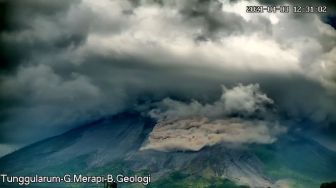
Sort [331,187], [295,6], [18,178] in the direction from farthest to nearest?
[331,187], [295,6], [18,178]

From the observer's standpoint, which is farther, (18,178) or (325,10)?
(325,10)

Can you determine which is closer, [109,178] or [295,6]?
[109,178]

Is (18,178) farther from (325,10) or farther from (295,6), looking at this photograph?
(325,10)

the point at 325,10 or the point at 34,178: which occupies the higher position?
the point at 325,10

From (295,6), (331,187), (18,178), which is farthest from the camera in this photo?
(331,187)

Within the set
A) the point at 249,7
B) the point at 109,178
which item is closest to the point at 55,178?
the point at 109,178

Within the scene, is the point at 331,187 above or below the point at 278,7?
below

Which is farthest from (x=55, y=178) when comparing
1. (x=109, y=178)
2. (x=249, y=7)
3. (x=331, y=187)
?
(x=331, y=187)

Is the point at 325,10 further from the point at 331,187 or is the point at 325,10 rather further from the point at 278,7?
the point at 331,187
